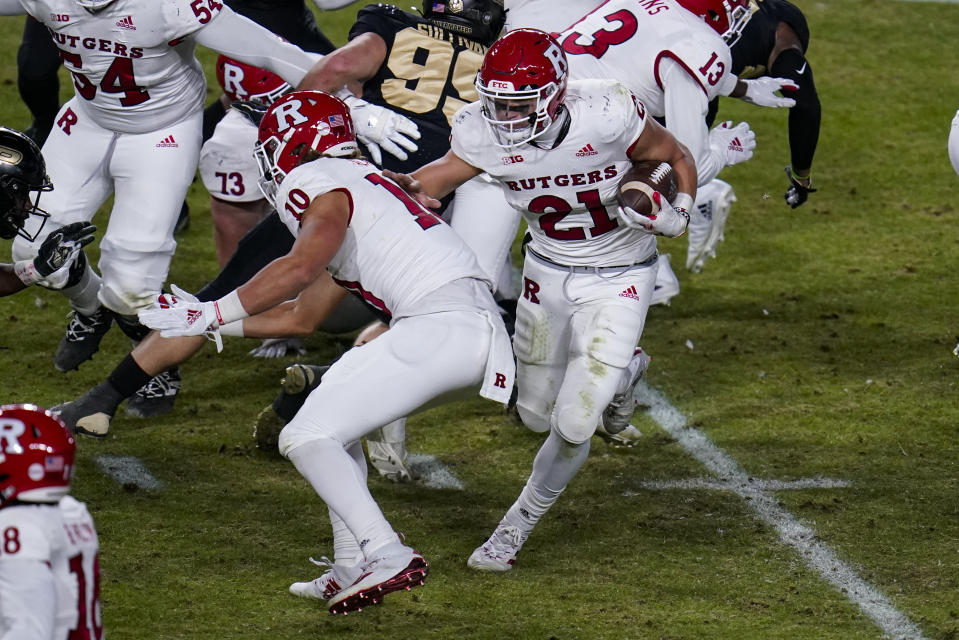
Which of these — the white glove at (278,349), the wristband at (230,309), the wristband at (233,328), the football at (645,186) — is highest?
the football at (645,186)

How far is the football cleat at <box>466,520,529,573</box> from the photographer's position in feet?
15.5

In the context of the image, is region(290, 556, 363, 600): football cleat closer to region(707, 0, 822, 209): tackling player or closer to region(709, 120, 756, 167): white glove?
region(709, 120, 756, 167): white glove

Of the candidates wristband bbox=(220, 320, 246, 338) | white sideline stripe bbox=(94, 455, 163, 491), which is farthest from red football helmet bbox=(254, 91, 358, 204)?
white sideline stripe bbox=(94, 455, 163, 491)

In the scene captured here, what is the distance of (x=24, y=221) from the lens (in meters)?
5.51

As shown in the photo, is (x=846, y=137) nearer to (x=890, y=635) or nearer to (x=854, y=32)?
(x=854, y=32)

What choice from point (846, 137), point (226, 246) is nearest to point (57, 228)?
point (226, 246)

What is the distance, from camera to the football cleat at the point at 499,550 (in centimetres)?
473

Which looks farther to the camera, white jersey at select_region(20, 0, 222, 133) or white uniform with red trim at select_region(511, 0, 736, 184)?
white uniform with red trim at select_region(511, 0, 736, 184)

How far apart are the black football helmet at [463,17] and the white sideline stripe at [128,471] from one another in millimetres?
2197

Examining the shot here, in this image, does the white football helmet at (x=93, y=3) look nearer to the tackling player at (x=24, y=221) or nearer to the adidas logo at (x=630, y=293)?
the tackling player at (x=24, y=221)

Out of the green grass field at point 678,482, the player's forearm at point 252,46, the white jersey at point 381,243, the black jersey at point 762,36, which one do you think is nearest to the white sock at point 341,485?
the green grass field at point 678,482

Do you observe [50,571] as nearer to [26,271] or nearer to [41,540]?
[41,540]

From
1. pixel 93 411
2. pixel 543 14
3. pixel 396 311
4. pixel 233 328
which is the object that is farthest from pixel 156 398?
pixel 543 14

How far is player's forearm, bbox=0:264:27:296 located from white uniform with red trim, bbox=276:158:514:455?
1.40 m
